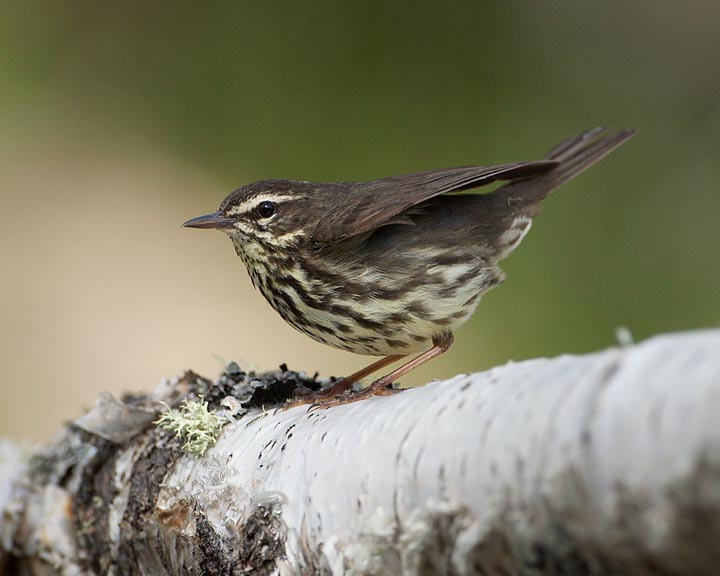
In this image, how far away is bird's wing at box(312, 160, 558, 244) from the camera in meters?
4.22

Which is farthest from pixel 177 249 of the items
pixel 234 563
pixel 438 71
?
pixel 234 563

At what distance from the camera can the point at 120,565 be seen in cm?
384

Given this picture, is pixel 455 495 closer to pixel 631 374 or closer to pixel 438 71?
pixel 631 374

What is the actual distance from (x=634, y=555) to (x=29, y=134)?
919 centimetres

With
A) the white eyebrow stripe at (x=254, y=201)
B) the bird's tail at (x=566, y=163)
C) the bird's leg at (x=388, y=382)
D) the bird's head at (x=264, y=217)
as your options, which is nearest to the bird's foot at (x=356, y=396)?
the bird's leg at (x=388, y=382)

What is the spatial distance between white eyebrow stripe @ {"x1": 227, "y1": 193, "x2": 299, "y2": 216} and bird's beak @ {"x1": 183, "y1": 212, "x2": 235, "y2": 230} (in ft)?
0.16

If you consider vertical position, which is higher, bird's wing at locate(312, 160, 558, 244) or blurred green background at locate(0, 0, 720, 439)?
blurred green background at locate(0, 0, 720, 439)

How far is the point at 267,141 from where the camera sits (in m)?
9.53

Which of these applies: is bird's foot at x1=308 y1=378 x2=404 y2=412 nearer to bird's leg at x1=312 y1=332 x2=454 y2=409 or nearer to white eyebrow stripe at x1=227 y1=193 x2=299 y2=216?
bird's leg at x1=312 y1=332 x2=454 y2=409

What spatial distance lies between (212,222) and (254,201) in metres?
0.26

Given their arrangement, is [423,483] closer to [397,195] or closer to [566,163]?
[397,195]

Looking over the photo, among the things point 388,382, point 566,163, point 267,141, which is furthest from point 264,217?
point 267,141

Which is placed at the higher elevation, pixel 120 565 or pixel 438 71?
pixel 438 71

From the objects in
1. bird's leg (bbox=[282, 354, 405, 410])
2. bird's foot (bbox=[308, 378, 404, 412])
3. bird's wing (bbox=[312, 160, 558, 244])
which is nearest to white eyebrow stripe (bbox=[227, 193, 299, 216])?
bird's wing (bbox=[312, 160, 558, 244])
